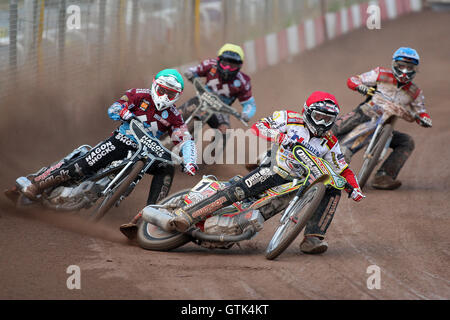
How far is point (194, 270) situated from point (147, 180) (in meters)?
5.39

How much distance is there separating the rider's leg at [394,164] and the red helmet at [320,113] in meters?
4.98

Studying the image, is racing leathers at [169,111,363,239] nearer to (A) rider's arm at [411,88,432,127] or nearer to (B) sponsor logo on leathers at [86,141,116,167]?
(B) sponsor logo on leathers at [86,141,116,167]

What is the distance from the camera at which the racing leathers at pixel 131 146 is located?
9852mm

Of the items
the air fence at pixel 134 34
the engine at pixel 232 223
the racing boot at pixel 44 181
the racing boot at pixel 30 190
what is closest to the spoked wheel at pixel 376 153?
the engine at pixel 232 223

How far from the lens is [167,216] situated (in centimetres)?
876

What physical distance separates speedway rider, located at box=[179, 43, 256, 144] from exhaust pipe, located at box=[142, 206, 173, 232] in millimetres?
4740

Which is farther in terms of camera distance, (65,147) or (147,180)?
(65,147)

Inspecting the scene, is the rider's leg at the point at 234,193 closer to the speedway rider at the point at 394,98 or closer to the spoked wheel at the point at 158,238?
the spoked wheel at the point at 158,238

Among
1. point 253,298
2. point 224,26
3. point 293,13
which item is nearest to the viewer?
point 253,298

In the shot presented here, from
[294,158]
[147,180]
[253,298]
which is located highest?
[294,158]

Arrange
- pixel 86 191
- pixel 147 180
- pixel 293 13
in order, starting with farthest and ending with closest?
pixel 293 13 → pixel 147 180 → pixel 86 191

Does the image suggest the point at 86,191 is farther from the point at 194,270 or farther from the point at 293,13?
the point at 293,13

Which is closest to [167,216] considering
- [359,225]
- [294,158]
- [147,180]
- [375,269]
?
[294,158]

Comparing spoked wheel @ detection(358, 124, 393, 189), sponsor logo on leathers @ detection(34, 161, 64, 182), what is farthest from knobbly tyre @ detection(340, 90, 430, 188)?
sponsor logo on leathers @ detection(34, 161, 64, 182)
